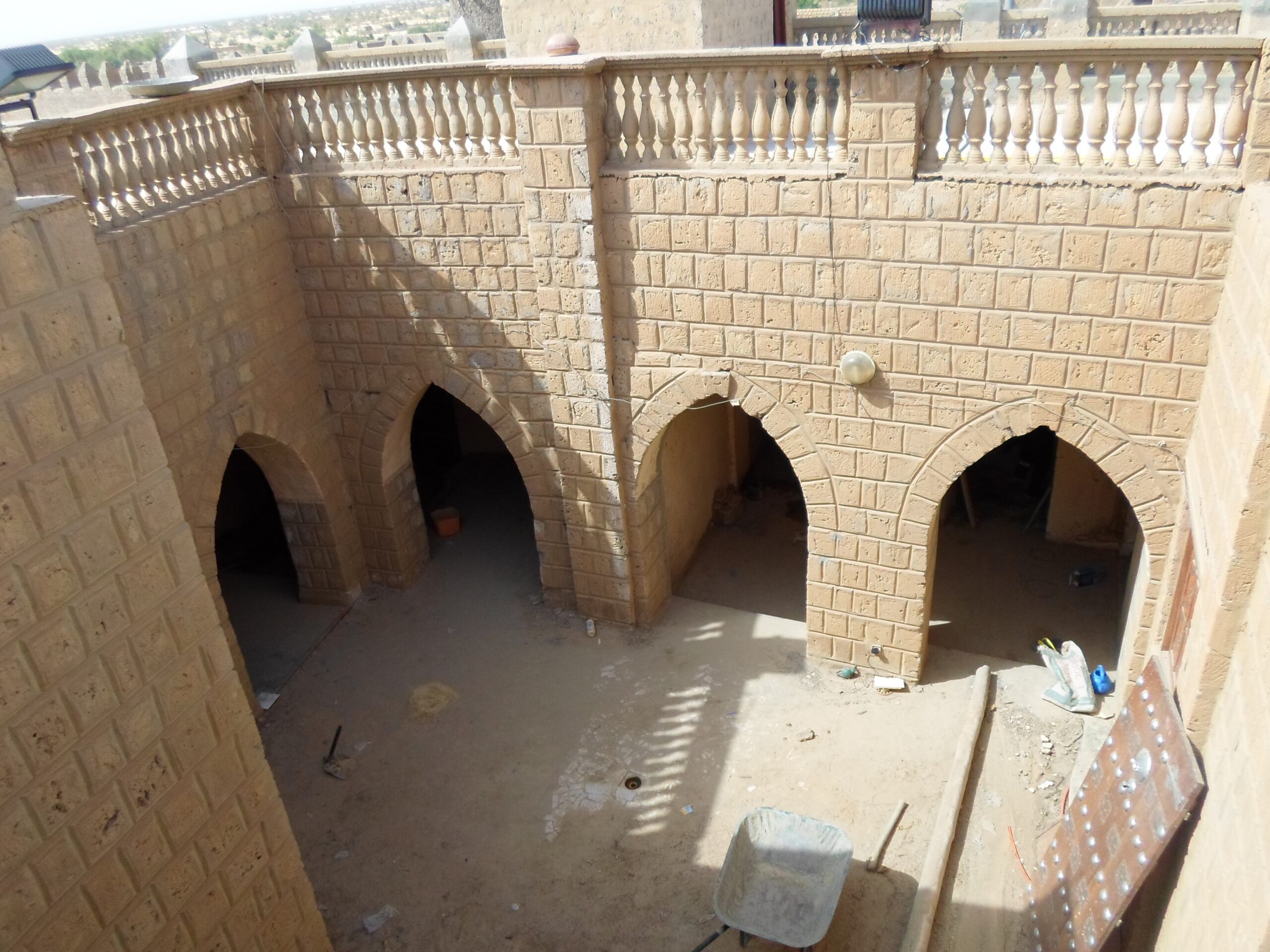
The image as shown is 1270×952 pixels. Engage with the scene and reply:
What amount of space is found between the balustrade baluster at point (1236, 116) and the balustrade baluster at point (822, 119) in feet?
7.29

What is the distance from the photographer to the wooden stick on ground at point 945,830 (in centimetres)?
591

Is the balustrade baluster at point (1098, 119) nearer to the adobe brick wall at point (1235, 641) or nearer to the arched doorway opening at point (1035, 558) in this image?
the adobe brick wall at point (1235, 641)

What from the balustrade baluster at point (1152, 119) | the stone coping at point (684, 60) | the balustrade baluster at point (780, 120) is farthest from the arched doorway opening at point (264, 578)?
the balustrade baluster at point (1152, 119)

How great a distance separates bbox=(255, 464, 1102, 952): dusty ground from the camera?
6367 mm

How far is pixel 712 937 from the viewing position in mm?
5949

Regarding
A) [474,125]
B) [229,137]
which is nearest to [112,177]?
[229,137]

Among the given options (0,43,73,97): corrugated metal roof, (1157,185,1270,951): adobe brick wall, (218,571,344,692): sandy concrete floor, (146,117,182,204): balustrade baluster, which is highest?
(0,43,73,97): corrugated metal roof

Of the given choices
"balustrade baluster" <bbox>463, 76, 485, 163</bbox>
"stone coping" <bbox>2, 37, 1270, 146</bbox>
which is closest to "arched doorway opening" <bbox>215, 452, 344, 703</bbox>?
"stone coping" <bbox>2, 37, 1270, 146</bbox>

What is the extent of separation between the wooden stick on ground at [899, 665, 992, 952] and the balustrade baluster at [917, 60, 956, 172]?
3973 millimetres

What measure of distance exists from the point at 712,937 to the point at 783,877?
57cm

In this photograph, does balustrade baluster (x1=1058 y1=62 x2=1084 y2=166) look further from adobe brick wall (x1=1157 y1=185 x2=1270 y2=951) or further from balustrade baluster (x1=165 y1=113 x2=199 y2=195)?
balustrade baluster (x1=165 y1=113 x2=199 y2=195)

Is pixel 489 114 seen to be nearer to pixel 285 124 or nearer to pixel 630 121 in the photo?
pixel 630 121

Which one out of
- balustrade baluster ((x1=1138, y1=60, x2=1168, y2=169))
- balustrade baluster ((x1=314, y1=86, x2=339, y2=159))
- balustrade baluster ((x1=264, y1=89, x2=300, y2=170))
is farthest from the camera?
balustrade baluster ((x1=264, y1=89, x2=300, y2=170))

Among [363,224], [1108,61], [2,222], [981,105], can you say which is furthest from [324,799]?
[1108,61]
